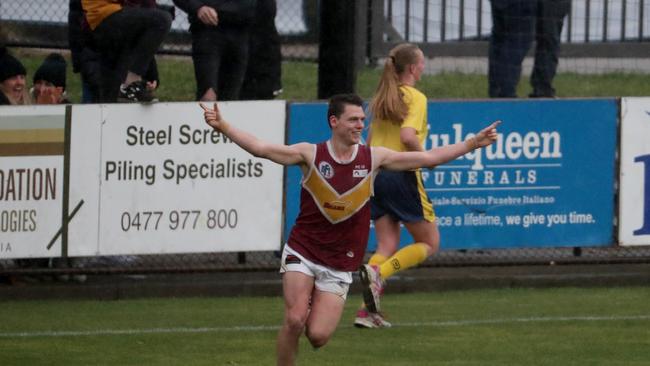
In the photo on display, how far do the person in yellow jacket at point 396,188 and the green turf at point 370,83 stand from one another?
115 inches

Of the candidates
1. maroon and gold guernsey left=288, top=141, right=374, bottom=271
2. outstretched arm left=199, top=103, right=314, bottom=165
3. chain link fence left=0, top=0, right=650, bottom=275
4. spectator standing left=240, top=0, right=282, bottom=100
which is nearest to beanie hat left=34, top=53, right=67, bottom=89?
chain link fence left=0, top=0, right=650, bottom=275

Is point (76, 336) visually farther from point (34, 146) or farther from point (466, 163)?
point (466, 163)

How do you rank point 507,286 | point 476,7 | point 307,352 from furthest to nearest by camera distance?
point 476,7, point 507,286, point 307,352

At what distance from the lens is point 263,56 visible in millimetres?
13906

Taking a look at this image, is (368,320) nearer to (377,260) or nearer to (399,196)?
(377,260)

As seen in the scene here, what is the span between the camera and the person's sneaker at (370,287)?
10.7m

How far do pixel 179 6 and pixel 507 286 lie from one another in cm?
354

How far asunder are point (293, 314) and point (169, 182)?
3837 millimetres

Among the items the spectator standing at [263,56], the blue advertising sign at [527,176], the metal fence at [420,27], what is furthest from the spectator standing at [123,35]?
Answer: the blue advertising sign at [527,176]

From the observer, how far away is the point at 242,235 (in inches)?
492

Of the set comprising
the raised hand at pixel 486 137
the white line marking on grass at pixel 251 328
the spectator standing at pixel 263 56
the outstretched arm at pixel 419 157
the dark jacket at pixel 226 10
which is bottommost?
the white line marking on grass at pixel 251 328

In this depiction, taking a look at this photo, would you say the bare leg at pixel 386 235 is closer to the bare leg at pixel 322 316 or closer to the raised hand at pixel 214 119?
the bare leg at pixel 322 316

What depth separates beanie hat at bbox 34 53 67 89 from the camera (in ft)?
43.3

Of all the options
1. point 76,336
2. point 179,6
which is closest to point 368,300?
point 76,336
